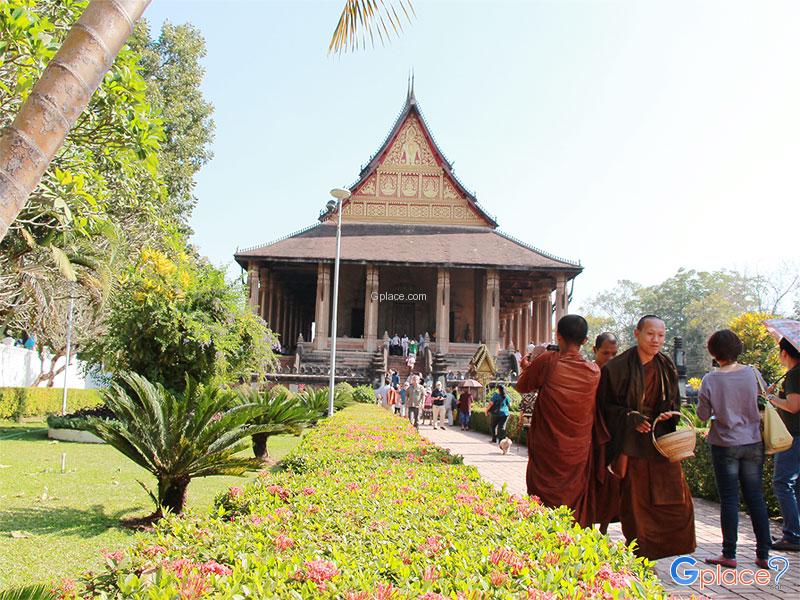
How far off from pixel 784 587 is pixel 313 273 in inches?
1165

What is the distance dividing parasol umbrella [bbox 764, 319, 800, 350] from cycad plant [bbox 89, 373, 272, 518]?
4666 mm

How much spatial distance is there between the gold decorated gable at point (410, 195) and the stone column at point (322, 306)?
4.02 metres

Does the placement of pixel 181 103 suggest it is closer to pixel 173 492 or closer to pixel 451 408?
pixel 451 408

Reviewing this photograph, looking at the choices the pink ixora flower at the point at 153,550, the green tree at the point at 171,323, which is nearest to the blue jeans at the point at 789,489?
the pink ixora flower at the point at 153,550

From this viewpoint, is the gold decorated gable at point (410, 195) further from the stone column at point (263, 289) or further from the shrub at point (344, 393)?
the shrub at point (344, 393)

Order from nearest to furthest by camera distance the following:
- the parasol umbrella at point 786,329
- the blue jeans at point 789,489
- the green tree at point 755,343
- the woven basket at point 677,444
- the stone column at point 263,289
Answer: the woven basket at point 677,444, the blue jeans at point 789,489, the parasol umbrella at point 786,329, the green tree at point 755,343, the stone column at point 263,289

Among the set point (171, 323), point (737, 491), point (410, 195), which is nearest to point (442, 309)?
point (410, 195)

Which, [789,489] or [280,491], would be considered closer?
[280,491]

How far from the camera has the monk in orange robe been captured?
4.14 m

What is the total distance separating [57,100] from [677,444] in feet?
12.1

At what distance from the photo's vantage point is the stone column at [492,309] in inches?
1157

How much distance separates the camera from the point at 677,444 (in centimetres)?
396

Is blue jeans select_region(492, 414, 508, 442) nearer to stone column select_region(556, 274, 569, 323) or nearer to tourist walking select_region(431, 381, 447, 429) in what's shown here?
tourist walking select_region(431, 381, 447, 429)

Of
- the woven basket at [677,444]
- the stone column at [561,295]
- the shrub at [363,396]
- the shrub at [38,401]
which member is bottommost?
the shrub at [38,401]
